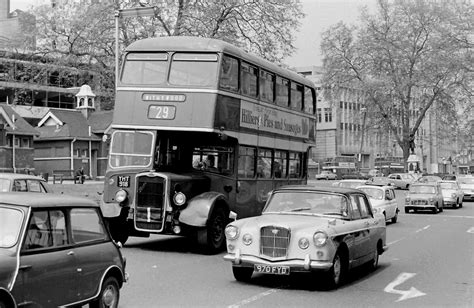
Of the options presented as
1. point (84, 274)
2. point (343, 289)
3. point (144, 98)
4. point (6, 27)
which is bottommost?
point (343, 289)

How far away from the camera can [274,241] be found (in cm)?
970

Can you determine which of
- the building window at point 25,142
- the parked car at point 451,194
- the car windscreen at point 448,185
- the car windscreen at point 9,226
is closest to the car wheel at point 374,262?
the car windscreen at point 9,226

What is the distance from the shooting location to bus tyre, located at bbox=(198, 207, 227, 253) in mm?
14344

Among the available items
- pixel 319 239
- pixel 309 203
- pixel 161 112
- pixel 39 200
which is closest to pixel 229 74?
pixel 161 112

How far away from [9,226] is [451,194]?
105 feet

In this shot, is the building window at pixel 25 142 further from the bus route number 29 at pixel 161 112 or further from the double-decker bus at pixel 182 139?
the bus route number 29 at pixel 161 112

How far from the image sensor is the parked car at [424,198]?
3030 cm

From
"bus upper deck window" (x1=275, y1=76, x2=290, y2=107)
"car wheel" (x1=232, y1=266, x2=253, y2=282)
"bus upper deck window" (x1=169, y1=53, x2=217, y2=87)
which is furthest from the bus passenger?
Result: "car wheel" (x1=232, y1=266, x2=253, y2=282)

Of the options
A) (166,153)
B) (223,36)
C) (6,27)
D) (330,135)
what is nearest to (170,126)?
(166,153)

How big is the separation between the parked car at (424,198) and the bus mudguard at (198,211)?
60.1 feet

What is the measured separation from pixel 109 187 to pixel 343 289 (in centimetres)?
669

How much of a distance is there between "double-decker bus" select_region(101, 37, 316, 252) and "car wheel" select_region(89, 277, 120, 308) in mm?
6489

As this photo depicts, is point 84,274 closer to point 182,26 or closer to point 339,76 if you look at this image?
point 182,26

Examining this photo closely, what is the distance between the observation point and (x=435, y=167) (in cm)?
12494
